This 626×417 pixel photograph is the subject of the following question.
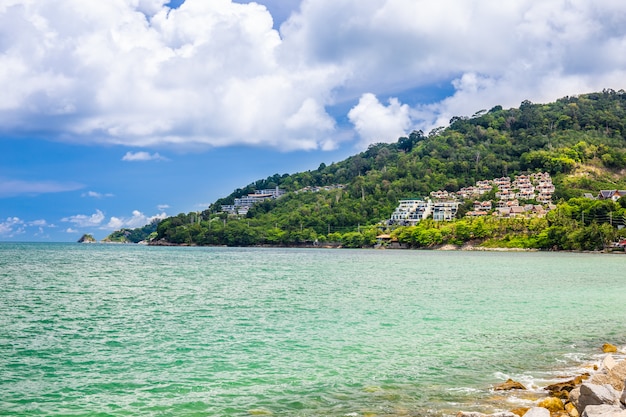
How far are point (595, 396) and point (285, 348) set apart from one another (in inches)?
378

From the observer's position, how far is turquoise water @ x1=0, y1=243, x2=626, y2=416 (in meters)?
11.7

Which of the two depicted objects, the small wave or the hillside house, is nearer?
the small wave

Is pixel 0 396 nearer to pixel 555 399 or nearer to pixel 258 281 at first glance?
pixel 555 399

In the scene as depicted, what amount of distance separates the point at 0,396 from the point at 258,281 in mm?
29902

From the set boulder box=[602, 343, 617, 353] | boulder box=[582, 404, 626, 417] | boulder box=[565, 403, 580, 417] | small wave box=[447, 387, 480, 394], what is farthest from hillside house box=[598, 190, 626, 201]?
boulder box=[582, 404, 626, 417]

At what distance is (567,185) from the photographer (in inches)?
6156

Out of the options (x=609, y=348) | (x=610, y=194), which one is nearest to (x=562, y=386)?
(x=609, y=348)

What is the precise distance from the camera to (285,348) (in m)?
17.1

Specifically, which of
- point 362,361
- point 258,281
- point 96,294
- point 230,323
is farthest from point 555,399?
point 258,281

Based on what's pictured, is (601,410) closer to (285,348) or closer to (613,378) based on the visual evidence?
(613,378)

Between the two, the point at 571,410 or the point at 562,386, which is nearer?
the point at 571,410

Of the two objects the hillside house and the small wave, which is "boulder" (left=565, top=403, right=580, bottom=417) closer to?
the small wave

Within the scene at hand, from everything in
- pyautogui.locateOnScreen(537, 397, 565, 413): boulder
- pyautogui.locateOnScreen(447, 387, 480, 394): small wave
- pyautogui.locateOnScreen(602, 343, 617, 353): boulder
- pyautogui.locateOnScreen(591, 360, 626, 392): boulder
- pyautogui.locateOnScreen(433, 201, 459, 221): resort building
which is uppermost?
pyautogui.locateOnScreen(433, 201, 459, 221): resort building

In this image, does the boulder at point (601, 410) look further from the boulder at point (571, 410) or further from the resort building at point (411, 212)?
the resort building at point (411, 212)
